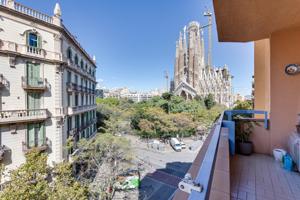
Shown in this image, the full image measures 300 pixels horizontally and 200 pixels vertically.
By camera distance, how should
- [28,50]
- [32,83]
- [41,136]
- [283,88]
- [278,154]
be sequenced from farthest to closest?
[41,136] < [32,83] < [28,50] < [283,88] < [278,154]

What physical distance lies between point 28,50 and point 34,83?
1.59 meters

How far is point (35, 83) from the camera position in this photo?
7254 millimetres

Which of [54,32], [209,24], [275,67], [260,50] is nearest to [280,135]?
[275,67]

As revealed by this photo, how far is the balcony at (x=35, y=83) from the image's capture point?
6.85m

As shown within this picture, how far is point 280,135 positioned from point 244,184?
1.99 metres

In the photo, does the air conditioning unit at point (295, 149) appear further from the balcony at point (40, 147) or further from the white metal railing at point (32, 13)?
the white metal railing at point (32, 13)

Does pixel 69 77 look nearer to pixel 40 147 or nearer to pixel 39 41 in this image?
pixel 39 41

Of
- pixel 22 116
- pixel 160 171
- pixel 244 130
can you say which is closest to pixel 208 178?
pixel 244 130

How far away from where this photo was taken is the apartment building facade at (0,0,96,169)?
6.40 metres

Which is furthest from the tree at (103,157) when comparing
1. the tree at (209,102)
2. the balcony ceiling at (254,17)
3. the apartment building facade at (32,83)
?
the tree at (209,102)

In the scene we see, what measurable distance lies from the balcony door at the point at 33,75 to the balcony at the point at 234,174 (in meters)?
8.41

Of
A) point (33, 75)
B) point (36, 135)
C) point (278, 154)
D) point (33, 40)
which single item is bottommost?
point (36, 135)

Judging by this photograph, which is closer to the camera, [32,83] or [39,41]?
[32,83]

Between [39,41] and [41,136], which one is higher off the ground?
[39,41]
